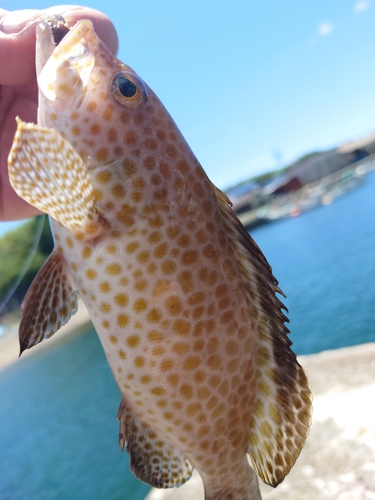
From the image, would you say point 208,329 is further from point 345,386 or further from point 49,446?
point 49,446

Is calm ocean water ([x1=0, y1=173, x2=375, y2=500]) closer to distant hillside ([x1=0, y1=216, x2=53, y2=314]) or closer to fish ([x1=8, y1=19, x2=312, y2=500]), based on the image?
distant hillside ([x1=0, y1=216, x2=53, y2=314])

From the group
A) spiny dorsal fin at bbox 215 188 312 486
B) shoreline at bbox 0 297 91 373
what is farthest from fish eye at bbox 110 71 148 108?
shoreline at bbox 0 297 91 373

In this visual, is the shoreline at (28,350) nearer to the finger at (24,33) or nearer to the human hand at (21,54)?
the human hand at (21,54)

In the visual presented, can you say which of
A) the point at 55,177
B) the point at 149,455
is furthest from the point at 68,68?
the point at 149,455

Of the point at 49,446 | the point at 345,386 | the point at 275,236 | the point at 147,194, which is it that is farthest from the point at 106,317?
the point at 275,236

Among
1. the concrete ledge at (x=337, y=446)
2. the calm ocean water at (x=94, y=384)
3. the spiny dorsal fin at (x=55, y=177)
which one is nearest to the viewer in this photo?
the spiny dorsal fin at (x=55, y=177)

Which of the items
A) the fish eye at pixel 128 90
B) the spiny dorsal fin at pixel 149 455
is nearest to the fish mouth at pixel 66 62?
the fish eye at pixel 128 90
